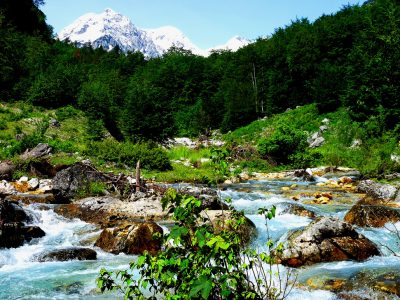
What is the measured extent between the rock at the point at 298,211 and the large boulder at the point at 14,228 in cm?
→ 784

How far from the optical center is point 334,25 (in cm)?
4656

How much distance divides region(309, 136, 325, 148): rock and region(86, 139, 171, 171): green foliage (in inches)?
518

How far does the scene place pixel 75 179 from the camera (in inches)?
647

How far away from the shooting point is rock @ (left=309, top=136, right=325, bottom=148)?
3114cm

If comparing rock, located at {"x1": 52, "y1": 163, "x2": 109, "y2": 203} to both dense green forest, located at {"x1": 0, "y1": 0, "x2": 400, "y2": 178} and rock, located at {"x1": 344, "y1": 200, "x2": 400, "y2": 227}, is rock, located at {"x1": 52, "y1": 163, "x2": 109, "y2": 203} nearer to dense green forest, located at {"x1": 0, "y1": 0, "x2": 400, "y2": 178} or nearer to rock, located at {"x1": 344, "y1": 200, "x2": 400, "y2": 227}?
rock, located at {"x1": 344, "y1": 200, "x2": 400, "y2": 227}

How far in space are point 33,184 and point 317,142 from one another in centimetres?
2236

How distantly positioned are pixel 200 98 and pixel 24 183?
46432mm

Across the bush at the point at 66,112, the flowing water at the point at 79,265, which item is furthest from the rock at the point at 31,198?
the bush at the point at 66,112

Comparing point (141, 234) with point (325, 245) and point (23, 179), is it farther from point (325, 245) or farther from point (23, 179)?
point (23, 179)

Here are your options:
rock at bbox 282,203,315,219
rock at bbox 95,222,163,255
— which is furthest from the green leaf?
rock at bbox 282,203,315,219

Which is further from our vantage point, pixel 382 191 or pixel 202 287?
pixel 382 191

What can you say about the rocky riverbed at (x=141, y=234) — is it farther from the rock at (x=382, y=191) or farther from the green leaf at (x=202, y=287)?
the green leaf at (x=202, y=287)

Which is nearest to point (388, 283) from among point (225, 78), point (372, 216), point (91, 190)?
point (372, 216)

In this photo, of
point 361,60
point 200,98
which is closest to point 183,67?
point 200,98
